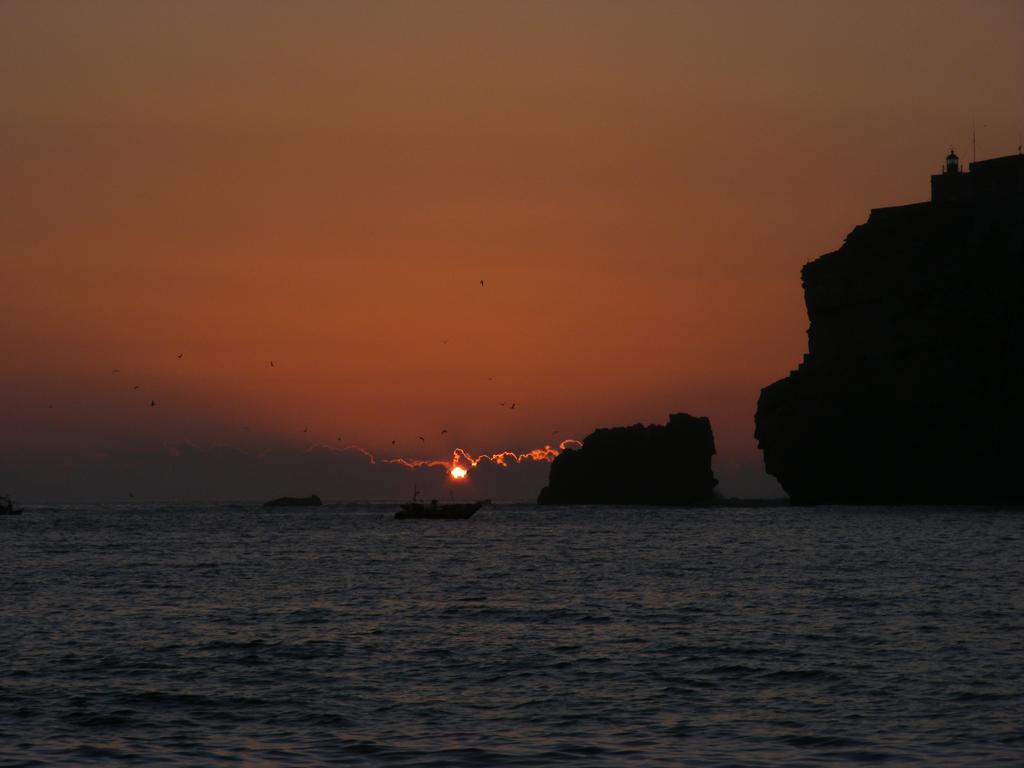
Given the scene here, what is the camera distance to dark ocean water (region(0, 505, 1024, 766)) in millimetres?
28422

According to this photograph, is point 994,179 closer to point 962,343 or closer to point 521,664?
point 962,343

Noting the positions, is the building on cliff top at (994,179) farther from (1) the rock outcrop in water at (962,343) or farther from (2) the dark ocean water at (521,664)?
(2) the dark ocean water at (521,664)

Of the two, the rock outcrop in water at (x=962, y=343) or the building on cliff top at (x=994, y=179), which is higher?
the building on cliff top at (x=994, y=179)

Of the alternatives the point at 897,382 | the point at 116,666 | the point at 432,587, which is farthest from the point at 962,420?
the point at 116,666

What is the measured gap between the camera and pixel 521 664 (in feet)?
132

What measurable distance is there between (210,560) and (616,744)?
238ft

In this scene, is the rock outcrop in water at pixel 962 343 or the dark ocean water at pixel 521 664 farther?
the rock outcrop in water at pixel 962 343

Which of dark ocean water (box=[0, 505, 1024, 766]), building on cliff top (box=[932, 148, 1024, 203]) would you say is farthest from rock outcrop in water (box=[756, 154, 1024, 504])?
dark ocean water (box=[0, 505, 1024, 766])

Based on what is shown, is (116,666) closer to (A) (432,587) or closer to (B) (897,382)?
(A) (432,587)

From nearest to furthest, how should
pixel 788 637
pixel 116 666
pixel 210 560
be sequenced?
pixel 116 666
pixel 788 637
pixel 210 560

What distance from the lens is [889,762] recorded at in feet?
86.0

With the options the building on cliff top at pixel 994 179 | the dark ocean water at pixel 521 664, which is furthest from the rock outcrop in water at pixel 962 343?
the dark ocean water at pixel 521 664

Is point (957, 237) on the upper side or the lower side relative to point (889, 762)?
upper

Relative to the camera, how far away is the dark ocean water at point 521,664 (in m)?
28.4
